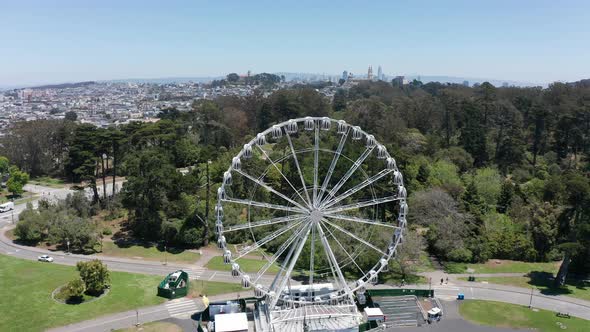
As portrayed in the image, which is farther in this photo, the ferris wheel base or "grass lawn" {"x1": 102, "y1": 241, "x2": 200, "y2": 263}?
"grass lawn" {"x1": 102, "y1": 241, "x2": 200, "y2": 263}

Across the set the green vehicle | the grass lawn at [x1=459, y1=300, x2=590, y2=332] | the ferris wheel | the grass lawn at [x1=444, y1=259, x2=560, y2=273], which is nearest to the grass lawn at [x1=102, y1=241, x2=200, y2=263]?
the ferris wheel

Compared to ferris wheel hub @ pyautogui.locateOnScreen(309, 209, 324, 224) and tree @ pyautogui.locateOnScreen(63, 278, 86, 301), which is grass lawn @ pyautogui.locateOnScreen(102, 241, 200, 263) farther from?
ferris wheel hub @ pyautogui.locateOnScreen(309, 209, 324, 224)

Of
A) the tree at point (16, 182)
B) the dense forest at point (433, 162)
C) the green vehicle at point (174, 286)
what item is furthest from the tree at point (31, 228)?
the green vehicle at point (174, 286)

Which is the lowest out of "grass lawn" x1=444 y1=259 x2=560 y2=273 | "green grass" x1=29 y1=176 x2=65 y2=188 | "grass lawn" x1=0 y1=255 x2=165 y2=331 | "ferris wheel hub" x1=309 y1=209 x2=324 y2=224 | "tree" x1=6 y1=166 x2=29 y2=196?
"grass lawn" x1=0 y1=255 x2=165 y2=331

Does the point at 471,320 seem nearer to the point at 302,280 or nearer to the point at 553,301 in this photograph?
the point at 553,301

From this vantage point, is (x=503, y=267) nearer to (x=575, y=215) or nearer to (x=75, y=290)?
(x=575, y=215)

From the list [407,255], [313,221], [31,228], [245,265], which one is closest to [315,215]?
[313,221]

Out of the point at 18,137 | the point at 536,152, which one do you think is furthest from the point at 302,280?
the point at 18,137

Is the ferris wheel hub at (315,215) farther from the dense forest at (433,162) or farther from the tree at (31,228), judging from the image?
the tree at (31,228)

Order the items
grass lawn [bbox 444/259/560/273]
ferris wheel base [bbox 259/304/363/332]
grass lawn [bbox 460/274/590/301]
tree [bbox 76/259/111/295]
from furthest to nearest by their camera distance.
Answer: grass lawn [bbox 444/259/560/273], grass lawn [bbox 460/274/590/301], tree [bbox 76/259/111/295], ferris wheel base [bbox 259/304/363/332]
